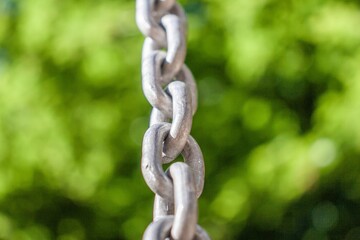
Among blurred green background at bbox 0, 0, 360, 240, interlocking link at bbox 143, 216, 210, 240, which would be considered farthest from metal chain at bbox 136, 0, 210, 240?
blurred green background at bbox 0, 0, 360, 240

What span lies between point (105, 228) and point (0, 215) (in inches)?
10.0

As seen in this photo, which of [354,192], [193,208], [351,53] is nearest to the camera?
[193,208]

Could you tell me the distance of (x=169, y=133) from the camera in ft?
1.52

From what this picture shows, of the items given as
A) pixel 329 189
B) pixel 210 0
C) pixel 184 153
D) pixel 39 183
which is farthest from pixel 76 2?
pixel 184 153

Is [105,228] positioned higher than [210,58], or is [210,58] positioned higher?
[210,58]

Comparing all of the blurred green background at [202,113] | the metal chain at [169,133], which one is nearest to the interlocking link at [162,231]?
the metal chain at [169,133]

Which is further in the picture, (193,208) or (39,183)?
(39,183)

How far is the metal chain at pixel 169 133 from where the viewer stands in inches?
15.5

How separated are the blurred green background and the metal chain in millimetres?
771

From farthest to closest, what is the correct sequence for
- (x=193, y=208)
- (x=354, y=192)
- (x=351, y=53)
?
(x=354, y=192) < (x=351, y=53) < (x=193, y=208)

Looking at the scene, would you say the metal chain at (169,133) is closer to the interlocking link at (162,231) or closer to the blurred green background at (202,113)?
the interlocking link at (162,231)

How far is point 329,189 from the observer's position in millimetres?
1484

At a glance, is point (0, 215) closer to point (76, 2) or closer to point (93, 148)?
point (93, 148)

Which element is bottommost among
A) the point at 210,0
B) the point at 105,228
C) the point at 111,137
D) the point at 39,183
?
the point at 105,228
